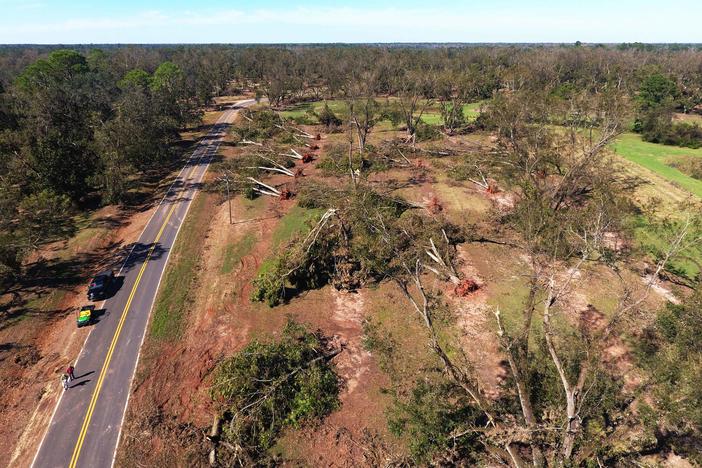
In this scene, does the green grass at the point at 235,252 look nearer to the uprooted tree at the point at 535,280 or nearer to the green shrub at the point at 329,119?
the uprooted tree at the point at 535,280

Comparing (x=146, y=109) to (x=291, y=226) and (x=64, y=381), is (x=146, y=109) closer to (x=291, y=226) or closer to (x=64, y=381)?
(x=291, y=226)

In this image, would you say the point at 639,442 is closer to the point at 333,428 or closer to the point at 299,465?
the point at 333,428

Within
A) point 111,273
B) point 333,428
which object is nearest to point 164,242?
point 111,273

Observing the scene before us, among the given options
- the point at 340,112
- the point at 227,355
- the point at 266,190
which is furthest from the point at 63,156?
the point at 340,112

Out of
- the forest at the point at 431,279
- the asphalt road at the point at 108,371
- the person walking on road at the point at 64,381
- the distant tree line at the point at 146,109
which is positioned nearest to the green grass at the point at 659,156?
the forest at the point at 431,279

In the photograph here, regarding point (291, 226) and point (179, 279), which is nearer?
point (179, 279)

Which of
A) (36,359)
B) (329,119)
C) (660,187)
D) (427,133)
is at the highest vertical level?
(329,119)
